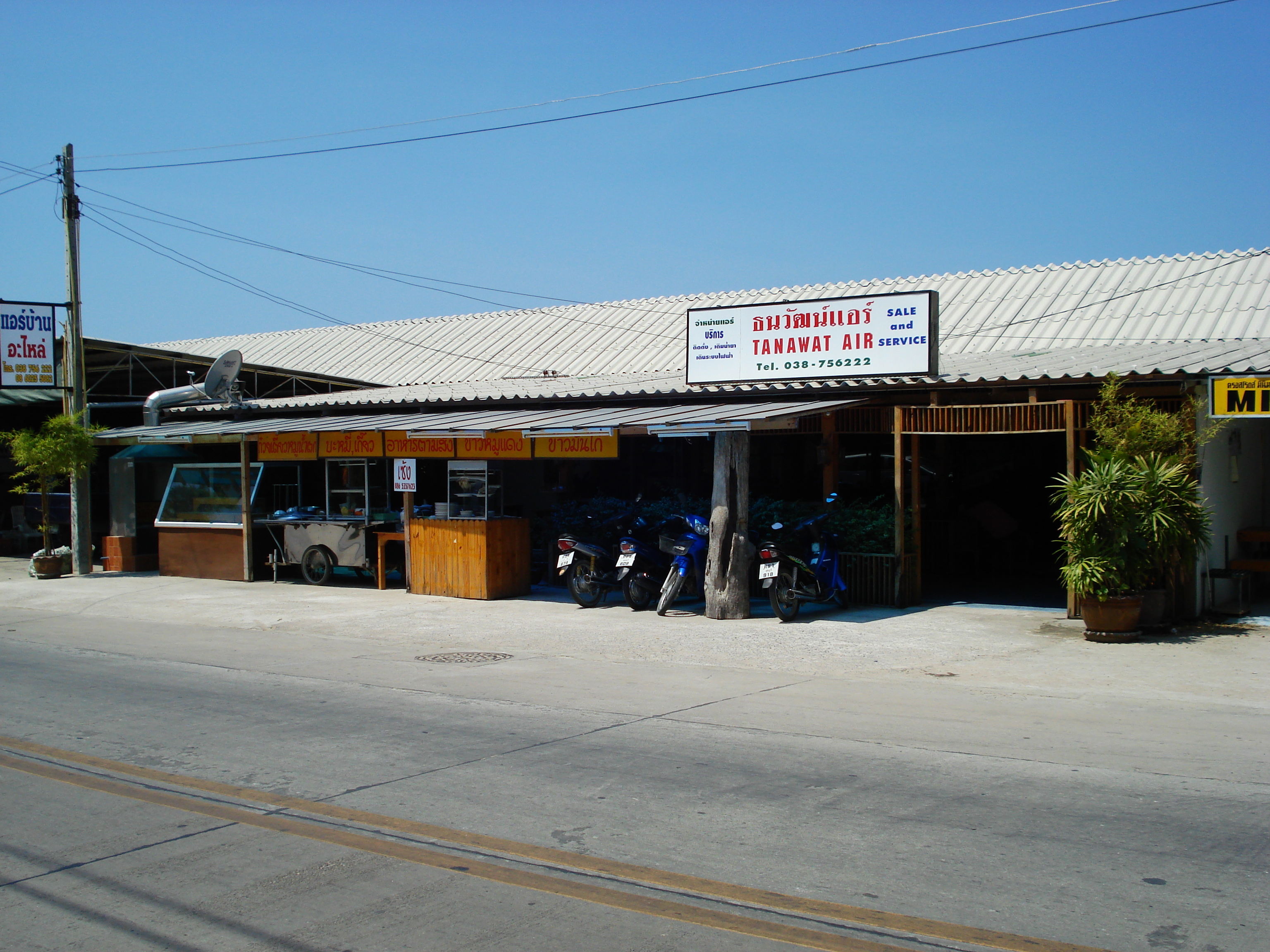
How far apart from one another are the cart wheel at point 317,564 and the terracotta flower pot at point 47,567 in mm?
5663

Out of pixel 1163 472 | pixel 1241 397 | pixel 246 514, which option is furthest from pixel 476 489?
pixel 1241 397

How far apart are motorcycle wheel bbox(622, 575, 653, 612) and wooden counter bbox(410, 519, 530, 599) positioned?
92.9 inches

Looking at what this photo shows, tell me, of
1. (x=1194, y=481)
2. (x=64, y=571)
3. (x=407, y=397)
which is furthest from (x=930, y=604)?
(x=64, y=571)

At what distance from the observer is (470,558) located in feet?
55.4

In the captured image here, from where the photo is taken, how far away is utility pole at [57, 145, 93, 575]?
2134cm

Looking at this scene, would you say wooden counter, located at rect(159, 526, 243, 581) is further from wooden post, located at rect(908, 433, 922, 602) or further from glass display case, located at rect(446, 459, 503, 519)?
wooden post, located at rect(908, 433, 922, 602)

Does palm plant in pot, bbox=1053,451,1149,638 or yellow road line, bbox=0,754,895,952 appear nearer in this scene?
yellow road line, bbox=0,754,895,952

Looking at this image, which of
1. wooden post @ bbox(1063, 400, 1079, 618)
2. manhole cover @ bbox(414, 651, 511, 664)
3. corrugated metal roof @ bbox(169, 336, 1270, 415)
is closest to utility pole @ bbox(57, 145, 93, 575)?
corrugated metal roof @ bbox(169, 336, 1270, 415)

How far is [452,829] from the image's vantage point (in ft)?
19.2

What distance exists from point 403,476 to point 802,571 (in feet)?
22.6

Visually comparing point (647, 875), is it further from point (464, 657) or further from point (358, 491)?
point (358, 491)

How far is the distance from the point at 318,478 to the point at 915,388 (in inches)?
486

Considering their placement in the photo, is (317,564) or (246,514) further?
(246,514)

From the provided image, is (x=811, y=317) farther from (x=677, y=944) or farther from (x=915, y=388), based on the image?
(x=677, y=944)
